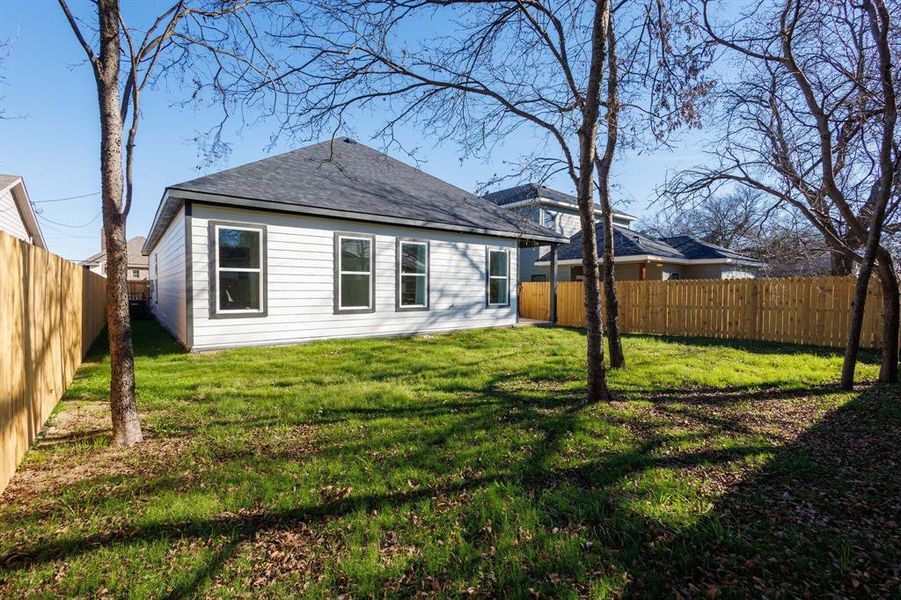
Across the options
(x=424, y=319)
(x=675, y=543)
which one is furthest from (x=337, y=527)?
(x=424, y=319)

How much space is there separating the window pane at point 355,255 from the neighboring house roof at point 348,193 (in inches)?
25.2

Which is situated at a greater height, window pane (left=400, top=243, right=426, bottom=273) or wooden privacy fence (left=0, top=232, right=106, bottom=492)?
window pane (left=400, top=243, right=426, bottom=273)

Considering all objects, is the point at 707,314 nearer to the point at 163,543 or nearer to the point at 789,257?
the point at 789,257

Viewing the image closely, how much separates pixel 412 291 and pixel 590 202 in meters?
6.65

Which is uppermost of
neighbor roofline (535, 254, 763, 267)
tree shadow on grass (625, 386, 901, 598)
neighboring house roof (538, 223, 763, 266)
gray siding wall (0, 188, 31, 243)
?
gray siding wall (0, 188, 31, 243)

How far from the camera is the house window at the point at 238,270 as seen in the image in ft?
26.9

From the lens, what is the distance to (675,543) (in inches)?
94.2

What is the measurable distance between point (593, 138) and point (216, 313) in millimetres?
7152

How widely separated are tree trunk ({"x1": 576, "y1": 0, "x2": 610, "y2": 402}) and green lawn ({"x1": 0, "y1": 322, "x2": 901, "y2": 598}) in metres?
0.45

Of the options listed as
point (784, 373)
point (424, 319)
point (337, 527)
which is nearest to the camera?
point (337, 527)

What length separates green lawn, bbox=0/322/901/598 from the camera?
7.00 ft

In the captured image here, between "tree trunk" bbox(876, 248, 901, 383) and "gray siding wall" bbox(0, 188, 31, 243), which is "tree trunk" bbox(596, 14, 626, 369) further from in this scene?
"gray siding wall" bbox(0, 188, 31, 243)

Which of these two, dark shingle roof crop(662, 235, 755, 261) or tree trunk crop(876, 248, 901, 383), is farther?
dark shingle roof crop(662, 235, 755, 261)

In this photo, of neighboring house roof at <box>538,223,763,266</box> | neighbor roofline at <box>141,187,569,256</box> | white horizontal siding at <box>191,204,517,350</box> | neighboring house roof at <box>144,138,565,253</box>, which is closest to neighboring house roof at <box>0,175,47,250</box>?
neighboring house roof at <box>144,138,565,253</box>
